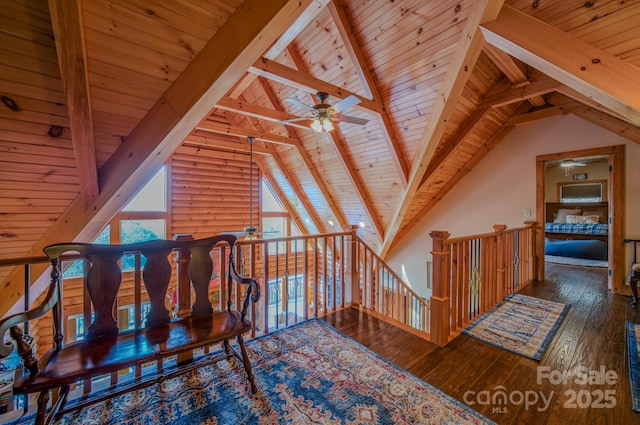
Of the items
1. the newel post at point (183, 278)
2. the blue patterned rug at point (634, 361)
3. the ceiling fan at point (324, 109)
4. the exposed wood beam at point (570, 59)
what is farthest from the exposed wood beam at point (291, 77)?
the blue patterned rug at point (634, 361)

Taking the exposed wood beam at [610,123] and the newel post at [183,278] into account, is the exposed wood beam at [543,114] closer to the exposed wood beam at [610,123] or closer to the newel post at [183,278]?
the exposed wood beam at [610,123]

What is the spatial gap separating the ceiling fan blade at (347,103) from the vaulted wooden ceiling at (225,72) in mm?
484

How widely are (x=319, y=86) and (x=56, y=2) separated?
2227 mm

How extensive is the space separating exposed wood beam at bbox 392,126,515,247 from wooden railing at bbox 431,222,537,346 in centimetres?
140

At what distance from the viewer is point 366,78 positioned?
332 centimetres

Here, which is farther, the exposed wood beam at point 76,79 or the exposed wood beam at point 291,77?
the exposed wood beam at point 291,77

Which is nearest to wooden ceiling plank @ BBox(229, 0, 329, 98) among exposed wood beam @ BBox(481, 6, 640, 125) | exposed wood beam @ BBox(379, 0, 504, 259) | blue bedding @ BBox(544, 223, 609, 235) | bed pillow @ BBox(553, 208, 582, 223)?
exposed wood beam @ BBox(379, 0, 504, 259)

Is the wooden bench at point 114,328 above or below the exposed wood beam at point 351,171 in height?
below

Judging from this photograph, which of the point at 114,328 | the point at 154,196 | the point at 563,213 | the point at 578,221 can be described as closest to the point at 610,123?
the point at 578,221

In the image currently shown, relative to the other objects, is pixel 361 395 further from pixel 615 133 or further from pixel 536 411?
pixel 615 133

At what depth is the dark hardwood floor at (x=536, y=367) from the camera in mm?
1575

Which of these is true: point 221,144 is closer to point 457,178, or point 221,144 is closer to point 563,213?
point 457,178

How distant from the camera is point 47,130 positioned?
1.71m

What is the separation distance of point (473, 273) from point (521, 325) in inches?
25.4
